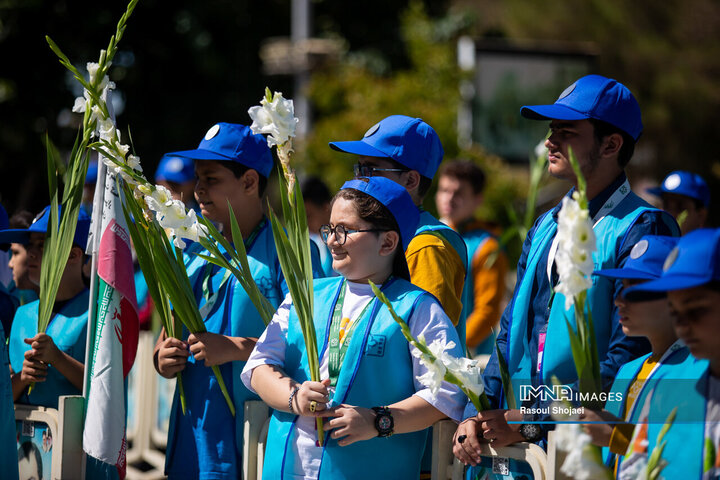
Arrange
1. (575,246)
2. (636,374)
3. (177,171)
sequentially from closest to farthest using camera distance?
(575,246), (636,374), (177,171)

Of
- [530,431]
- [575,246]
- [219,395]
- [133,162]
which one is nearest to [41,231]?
[133,162]

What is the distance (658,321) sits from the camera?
8.28 feet

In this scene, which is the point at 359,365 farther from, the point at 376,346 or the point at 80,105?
the point at 80,105

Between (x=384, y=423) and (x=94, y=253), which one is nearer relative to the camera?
(x=384, y=423)

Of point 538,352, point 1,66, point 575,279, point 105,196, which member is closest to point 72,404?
point 105,196

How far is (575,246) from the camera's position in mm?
2254

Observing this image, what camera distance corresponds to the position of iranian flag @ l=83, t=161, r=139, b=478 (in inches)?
134

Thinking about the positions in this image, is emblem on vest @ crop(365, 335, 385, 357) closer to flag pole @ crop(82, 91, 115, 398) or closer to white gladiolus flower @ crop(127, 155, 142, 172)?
white gladiolus flower @ crop(127, 155, 142, 172)

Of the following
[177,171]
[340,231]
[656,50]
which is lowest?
[340,231]

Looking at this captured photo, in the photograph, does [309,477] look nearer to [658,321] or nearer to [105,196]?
[658,321]

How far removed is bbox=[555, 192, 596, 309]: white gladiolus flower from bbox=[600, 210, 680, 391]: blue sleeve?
48 cm

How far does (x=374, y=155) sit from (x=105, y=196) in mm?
1115

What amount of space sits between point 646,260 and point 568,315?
14.0 inches

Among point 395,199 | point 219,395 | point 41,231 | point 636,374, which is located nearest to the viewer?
point 636,374
